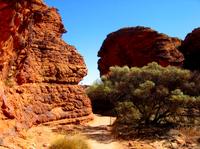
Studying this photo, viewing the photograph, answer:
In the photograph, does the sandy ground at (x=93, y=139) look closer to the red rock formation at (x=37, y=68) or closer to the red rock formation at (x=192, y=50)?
the red rock formation at (x=37, y=68)

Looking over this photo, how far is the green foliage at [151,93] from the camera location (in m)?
23.6

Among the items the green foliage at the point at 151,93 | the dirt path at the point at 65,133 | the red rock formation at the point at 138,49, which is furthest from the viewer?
the red rock formation at the point at 138,49

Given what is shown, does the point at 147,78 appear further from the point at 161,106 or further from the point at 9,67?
the point at 9,67

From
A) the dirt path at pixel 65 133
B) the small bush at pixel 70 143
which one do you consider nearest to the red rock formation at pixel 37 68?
the dirt path at pixel 65 133

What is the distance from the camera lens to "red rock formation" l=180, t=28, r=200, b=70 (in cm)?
3475

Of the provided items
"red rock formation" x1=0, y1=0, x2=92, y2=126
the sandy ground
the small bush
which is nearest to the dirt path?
the sandy ground

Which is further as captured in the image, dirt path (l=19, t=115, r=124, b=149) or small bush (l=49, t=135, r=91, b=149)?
dirt path (l=19, t=115, r=124, b=149)

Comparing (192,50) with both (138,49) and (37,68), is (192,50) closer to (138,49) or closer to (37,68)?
(138,49)

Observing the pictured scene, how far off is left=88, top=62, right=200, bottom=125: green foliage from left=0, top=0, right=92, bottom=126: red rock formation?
2.48m

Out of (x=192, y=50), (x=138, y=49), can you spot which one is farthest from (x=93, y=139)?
(x=138, y=49)

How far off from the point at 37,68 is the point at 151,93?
726cm

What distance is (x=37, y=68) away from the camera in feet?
74.1

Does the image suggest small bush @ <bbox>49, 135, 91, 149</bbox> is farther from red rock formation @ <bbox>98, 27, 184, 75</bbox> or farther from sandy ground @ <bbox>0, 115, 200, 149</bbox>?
red rock formation @ <bbox>98, 27, 184, 75</bbox>

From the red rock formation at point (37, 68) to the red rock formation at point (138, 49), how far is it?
23.8 metres
